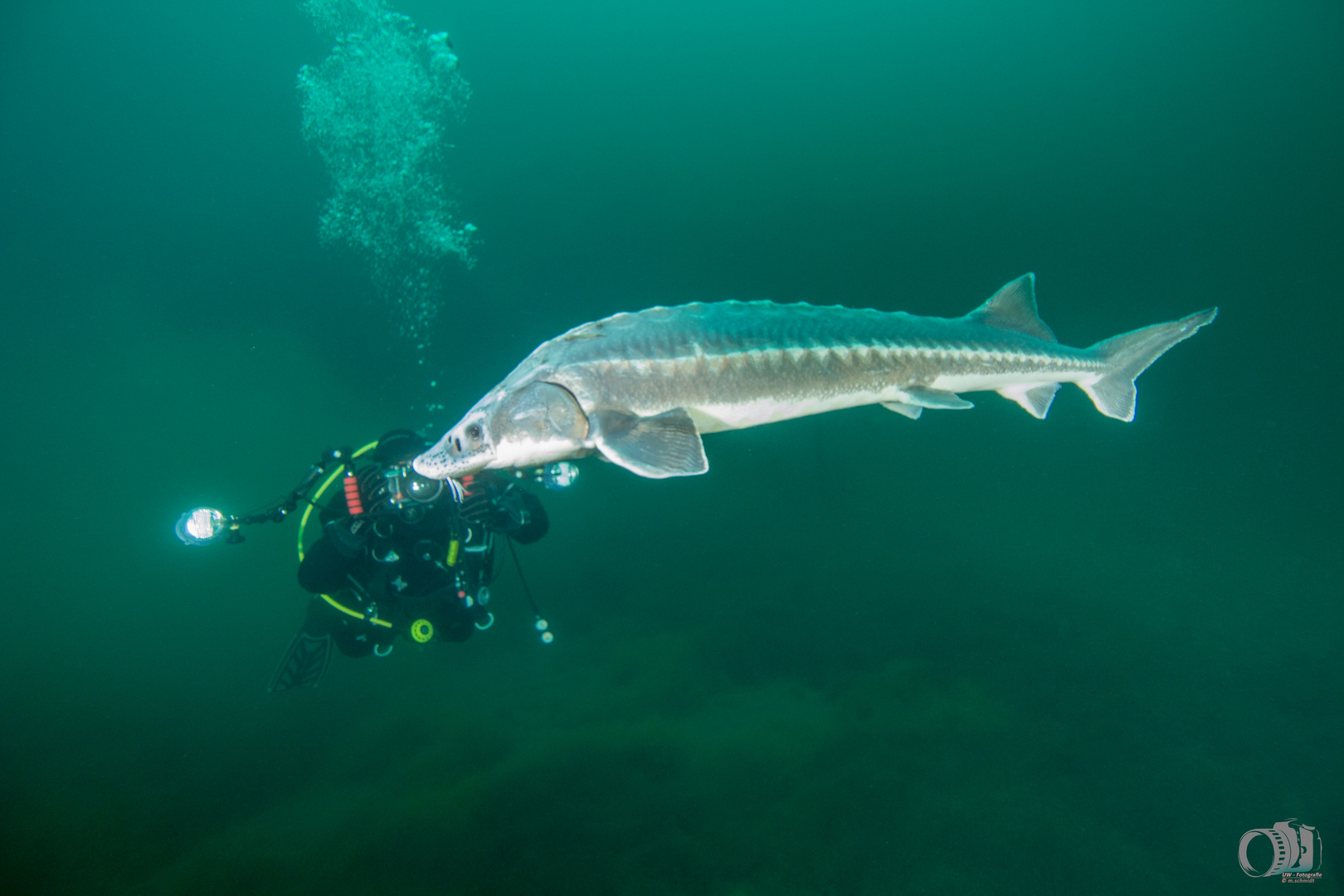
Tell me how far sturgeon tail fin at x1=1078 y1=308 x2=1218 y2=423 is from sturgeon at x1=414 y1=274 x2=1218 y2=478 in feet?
0.06

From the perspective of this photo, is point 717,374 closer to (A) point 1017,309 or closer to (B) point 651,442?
(B) point 651,442

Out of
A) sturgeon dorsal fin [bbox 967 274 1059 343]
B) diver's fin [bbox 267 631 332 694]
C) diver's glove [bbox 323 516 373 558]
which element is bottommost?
diver's fin [bbox 267 631 332 694]

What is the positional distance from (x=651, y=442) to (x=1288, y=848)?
18.3 feet

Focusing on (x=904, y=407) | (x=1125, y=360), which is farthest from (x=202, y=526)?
(x=1125, y=360)

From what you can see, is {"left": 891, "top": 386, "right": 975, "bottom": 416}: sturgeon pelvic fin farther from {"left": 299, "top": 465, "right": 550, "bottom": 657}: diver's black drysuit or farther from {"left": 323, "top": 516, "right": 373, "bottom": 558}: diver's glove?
{"left": 323, "top": 516, "right": 373, "bottom": 558}: diver's glove

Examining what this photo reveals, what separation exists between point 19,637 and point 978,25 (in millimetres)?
32639

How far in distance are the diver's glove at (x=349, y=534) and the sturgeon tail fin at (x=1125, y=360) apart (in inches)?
187

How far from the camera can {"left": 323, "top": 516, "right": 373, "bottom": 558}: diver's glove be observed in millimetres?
3176

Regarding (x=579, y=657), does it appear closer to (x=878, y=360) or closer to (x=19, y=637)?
(x=878, y=360)

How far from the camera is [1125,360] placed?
10.4 feet

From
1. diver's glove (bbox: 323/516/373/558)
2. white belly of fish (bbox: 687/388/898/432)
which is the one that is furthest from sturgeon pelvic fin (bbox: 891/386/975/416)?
diver's glove (bbox: 323/516/373/558)

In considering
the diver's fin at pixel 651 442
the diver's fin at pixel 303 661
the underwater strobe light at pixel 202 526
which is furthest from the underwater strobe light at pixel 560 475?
the diver's fin at pixel 303 661

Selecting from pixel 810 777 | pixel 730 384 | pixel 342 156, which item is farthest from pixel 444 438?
pixel 342 156

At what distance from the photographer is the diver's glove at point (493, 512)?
348 cm
